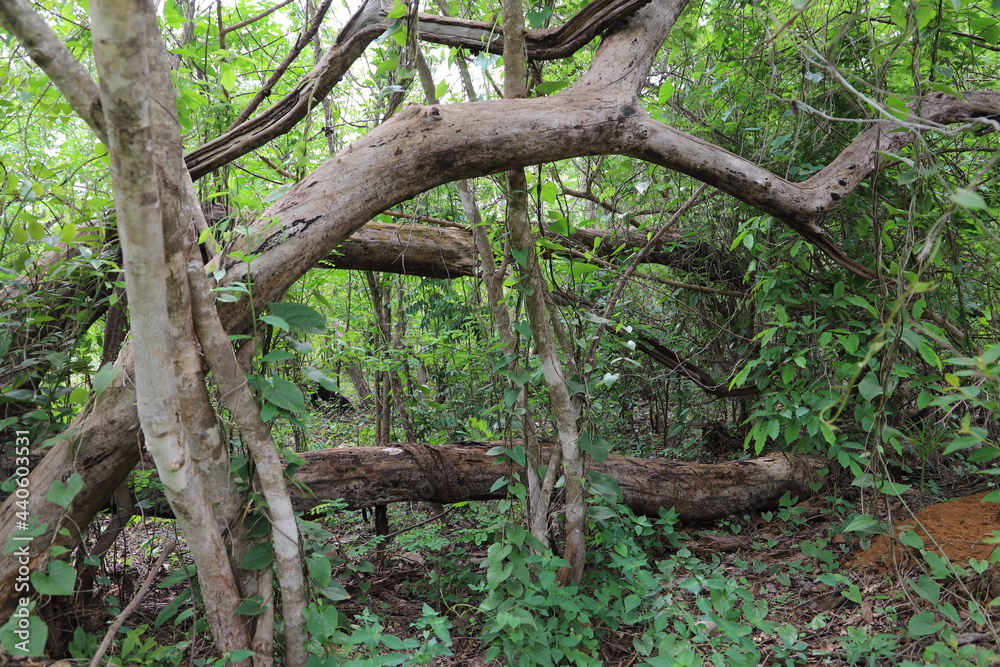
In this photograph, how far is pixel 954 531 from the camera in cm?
266

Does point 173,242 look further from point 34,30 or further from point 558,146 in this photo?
point 558,146

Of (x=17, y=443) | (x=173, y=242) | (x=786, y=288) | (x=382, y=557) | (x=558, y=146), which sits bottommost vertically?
(x=382, y=557)

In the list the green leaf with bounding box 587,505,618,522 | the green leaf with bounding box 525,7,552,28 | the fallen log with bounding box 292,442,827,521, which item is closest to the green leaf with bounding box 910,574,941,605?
the green leaf with bounding box 587,505,618,522

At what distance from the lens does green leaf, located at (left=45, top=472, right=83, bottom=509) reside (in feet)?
5.72

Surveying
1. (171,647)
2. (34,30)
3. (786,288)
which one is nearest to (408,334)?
(786,288)

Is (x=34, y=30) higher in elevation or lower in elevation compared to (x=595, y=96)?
lower

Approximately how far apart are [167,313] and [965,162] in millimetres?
4201

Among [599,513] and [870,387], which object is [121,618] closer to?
A: [599,513]

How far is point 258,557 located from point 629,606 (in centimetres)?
137

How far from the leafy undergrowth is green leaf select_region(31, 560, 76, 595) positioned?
0.33 m

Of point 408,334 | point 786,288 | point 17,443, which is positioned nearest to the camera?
point 17,443

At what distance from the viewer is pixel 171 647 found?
203 centimetres

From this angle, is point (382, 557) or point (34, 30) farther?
point (382, 557)

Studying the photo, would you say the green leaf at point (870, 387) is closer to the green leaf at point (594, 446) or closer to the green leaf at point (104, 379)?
the green leaf at point (594, 446)
